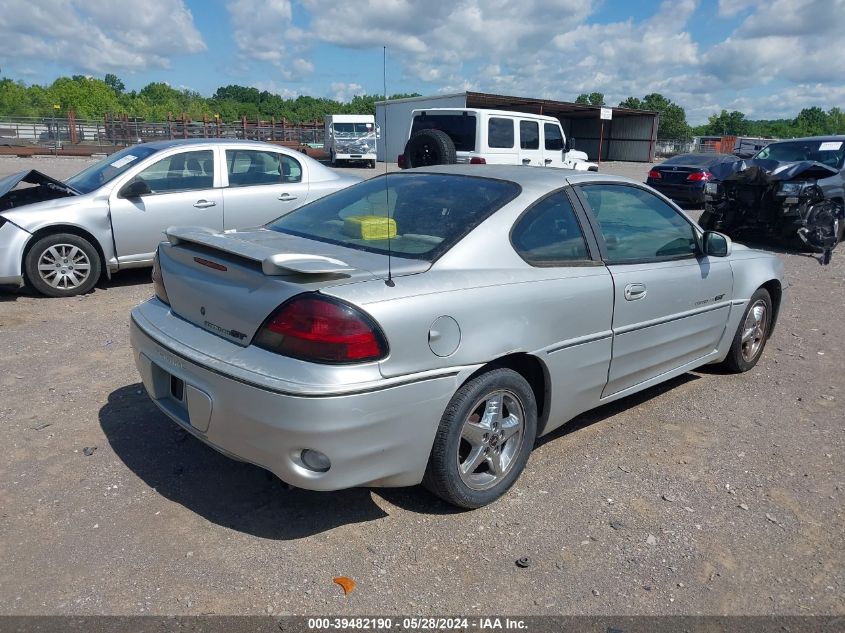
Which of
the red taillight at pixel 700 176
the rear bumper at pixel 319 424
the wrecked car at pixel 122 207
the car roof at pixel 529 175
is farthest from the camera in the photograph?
the red taillight at pixel 700 176

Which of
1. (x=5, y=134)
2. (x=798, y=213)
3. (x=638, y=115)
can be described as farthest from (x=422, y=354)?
(x=5, y=134)

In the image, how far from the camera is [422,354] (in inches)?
107

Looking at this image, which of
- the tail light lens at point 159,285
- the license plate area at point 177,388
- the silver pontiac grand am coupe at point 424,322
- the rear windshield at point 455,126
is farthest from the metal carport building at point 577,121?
the license plate area at point 177,388

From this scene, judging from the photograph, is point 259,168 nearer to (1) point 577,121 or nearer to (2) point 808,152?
(2) point 808,152

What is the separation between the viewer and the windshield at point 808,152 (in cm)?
1167

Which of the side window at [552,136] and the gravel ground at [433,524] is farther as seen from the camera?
the side window at [552,136]

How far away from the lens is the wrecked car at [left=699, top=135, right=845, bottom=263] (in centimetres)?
1031

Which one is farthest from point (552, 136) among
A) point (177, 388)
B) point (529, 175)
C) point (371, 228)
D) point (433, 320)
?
point (177, 388)

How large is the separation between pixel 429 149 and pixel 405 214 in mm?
9602

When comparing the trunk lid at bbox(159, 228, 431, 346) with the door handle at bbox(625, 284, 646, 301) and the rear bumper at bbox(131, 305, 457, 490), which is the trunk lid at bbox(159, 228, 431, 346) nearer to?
→ the rear bumper at bbox(131, 305, 457, 490)

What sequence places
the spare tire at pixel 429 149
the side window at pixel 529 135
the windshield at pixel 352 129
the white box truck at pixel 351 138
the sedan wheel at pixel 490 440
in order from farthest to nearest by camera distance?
the windshield at pixel 352 129 < the white box truck at pixel 351 138 < the side window at pixel 529 135 < the spare tire at pixel 429 149 < the sedan wheel at pixel 490 440

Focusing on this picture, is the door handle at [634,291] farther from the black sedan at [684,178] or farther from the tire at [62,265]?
the black sedan at [684,178]

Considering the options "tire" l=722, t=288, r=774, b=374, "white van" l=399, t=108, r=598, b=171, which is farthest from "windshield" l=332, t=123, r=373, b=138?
"tire" l=722, t=288, r=774, b=374

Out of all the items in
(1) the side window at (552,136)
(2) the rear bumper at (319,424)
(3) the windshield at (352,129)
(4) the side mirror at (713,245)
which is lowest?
(2) the rear bumper at (319,424)
